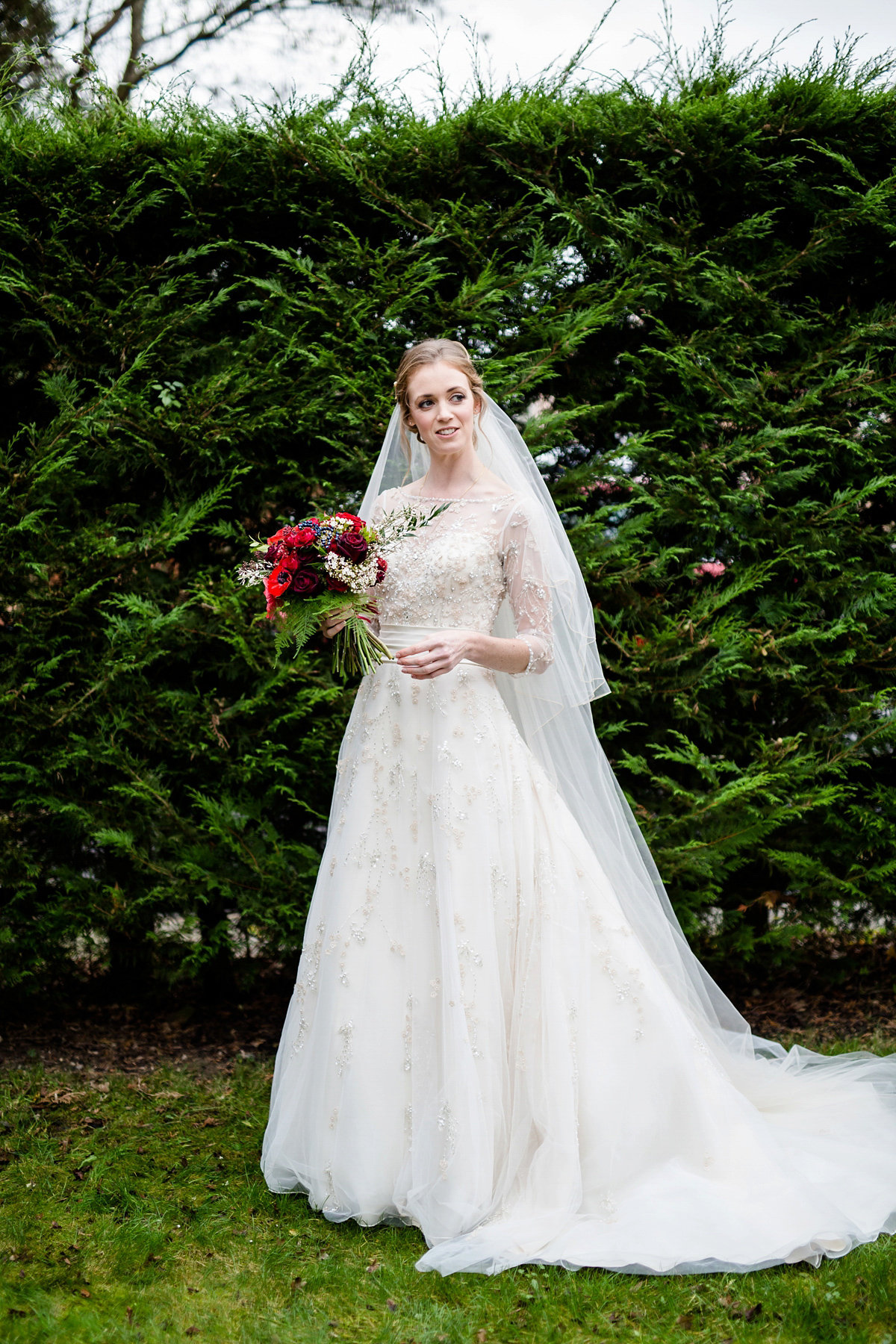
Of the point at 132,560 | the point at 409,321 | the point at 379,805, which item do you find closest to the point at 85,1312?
the point at 379,805

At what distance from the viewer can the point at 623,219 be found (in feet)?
14.7

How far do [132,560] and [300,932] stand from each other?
1954 mm

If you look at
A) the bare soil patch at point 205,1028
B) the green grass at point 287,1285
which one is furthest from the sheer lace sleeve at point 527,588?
the bare soil patch at point 205,1028

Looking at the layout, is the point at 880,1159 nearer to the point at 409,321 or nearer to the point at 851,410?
the point at 851,410

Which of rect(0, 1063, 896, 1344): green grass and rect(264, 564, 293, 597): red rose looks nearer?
rect(0, 1063, 896, 1344): green grass

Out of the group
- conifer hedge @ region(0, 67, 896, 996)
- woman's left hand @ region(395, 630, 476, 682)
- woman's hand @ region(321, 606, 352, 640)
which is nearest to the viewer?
woman's left hand @ region(395, 630, 476, 682)

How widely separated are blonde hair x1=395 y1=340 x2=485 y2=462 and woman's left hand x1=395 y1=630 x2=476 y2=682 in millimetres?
898

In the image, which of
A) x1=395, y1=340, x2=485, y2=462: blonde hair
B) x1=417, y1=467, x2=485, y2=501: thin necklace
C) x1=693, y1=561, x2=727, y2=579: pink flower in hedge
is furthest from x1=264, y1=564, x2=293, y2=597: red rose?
x1=693, y1=561, x2=727, y2=579: pink flower in hedge

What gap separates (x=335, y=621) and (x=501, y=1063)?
4.87 feet

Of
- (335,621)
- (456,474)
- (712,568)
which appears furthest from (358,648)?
(712,568)

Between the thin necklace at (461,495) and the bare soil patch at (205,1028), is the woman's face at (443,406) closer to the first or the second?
the thin necklace at (461,495)

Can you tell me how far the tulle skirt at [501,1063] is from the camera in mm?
2748

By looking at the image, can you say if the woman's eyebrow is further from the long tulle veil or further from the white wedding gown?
the white wedding gown

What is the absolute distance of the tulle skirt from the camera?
9.02ft
